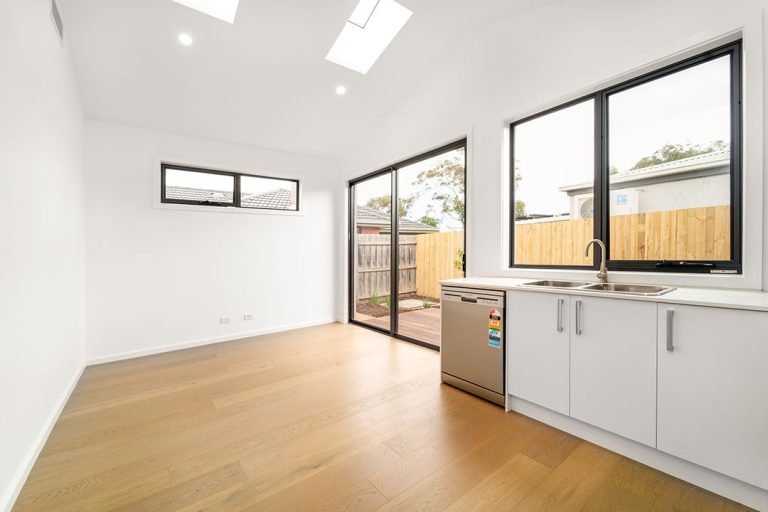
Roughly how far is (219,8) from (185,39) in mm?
408

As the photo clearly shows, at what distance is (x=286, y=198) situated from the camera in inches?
185

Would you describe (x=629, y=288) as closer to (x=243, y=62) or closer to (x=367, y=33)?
(x=367, y=33)

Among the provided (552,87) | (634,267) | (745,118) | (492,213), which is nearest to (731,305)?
(634,267)

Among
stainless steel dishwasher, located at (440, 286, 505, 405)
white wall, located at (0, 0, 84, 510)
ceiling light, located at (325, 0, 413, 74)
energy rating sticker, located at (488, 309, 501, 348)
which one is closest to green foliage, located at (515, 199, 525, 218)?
stainless steel dishwasher, located at (440, 286, 505, 405)

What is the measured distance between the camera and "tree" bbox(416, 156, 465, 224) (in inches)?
137

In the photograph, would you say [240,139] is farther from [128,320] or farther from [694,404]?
[694,404]

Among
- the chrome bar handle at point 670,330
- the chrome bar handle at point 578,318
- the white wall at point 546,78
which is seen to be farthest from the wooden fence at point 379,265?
the chrome bar handle at point 670,330

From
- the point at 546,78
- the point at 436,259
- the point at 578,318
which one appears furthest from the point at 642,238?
the point at 436,259

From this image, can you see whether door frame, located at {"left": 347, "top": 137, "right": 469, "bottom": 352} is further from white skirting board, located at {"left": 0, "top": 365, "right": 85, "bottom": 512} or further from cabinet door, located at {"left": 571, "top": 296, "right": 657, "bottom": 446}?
white skirting board, located at {"left": 0, "top": 365, "right": 85, "bottom": 512}

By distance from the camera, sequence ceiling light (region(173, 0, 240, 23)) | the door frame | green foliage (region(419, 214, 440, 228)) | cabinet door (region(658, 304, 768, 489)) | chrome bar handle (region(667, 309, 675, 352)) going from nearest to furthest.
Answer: cabinet door (region(658, 304, 768, 489)) < chrome bar handle (region(667, 309, 675, 352)) < ceiling light (region(173, 0, 240, 23)) < the door frame < green foliage (region(419, 214, 440, 228))

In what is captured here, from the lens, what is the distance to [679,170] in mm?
2107

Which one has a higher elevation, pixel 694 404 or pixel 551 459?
pixel 694 404

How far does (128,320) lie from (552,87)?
482 cm

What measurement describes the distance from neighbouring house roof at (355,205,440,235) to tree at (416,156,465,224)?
1.11 ft
